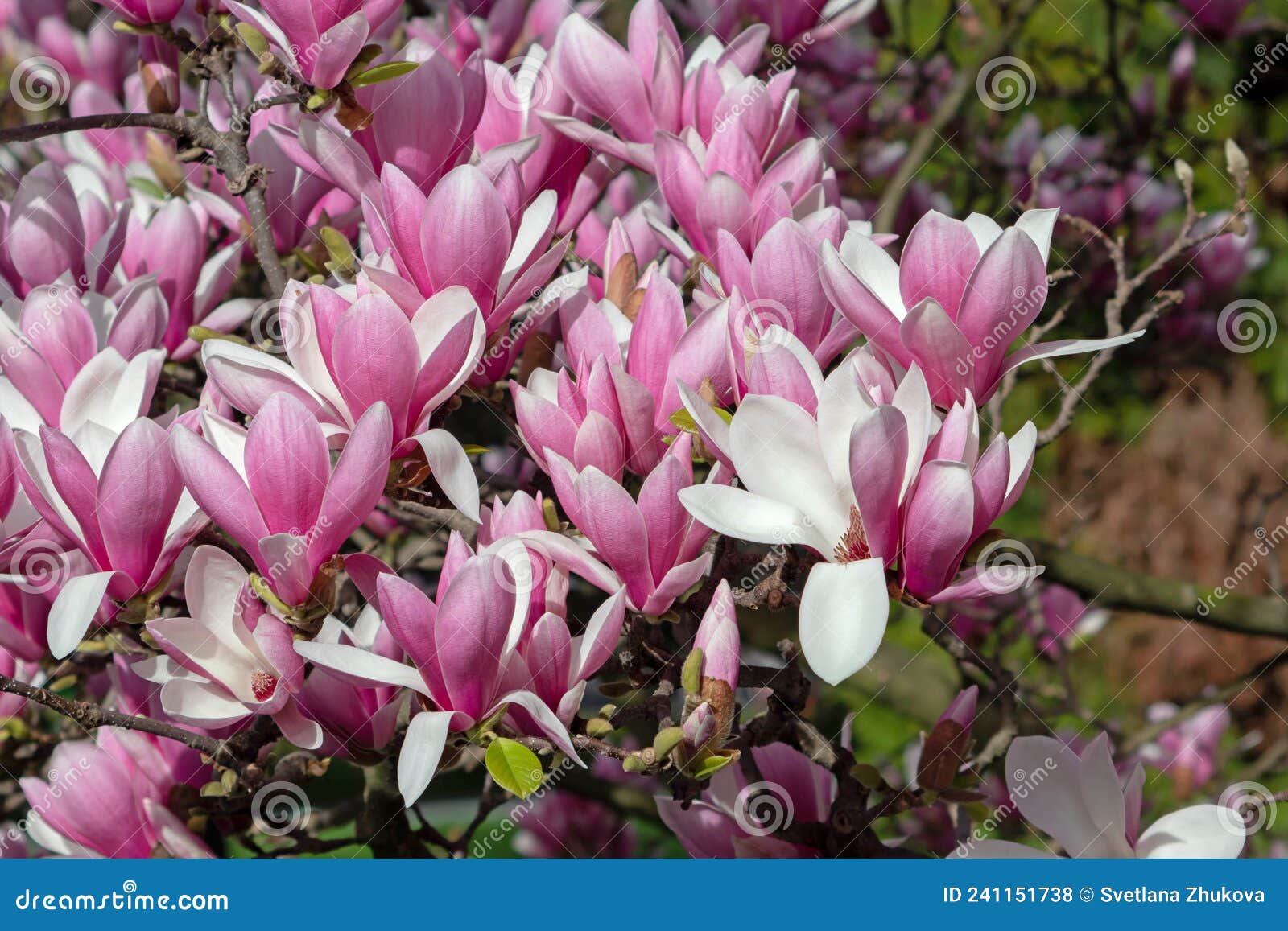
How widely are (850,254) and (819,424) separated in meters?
0.14

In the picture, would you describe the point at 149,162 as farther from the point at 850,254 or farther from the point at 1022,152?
the point at 1022,152

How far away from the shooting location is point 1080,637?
1.74 meters

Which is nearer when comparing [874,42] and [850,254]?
[850,254]

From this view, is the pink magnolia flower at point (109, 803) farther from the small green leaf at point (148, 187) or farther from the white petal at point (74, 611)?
the small green leaf at point (148, 187)

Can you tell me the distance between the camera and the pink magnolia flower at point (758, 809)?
818 millimetres

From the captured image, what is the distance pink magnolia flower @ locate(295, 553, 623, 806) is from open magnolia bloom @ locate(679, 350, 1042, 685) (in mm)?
104

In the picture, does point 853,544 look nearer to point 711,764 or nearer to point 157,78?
point 711,764

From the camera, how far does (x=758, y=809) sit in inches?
33.0

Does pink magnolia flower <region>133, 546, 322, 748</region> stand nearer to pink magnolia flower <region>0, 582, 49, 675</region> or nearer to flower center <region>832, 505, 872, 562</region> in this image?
pink magnolia flower <region>0, 582, 49, 675</region>

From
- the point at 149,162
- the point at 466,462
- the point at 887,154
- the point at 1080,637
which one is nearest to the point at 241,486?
the point at 466,462

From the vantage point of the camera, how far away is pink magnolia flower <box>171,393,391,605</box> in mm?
608

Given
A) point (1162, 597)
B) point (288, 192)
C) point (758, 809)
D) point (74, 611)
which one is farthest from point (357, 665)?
point (1162, 597)

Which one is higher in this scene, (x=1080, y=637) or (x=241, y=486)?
(x=241, y=486)

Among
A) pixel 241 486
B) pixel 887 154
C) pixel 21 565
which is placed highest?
pixel 887 154
